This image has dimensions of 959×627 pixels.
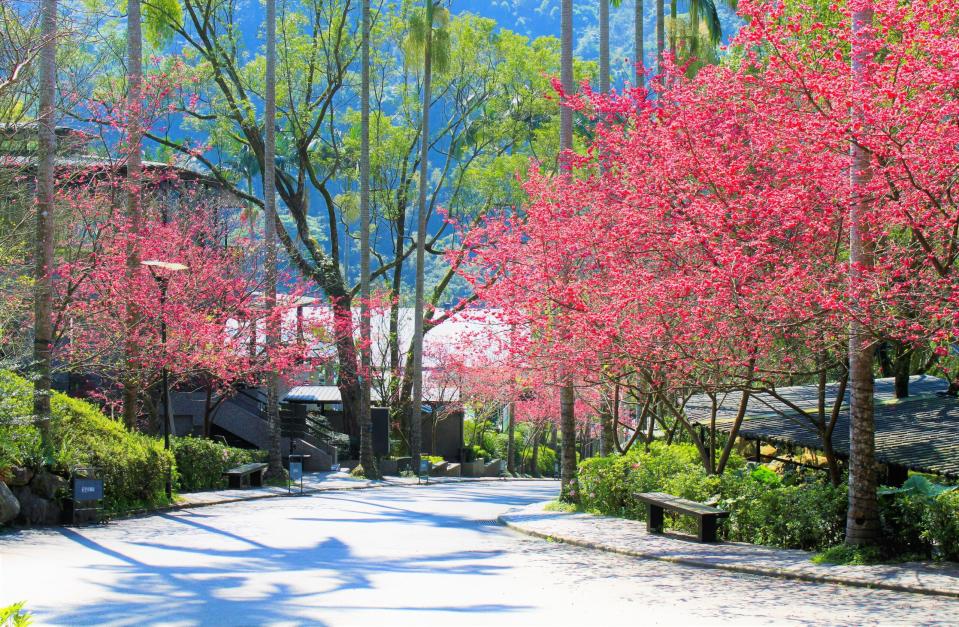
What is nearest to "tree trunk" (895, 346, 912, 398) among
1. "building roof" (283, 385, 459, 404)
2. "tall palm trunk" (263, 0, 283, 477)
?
"tall palm trunk" (263, 0, 283, 477)

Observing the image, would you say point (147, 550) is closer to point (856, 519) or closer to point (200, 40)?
point (856, 519)

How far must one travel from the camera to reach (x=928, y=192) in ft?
35.5

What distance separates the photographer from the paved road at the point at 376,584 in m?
9.36

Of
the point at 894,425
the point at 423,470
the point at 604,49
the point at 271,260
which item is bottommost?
the point at 423,470

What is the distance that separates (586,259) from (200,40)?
24229 mm

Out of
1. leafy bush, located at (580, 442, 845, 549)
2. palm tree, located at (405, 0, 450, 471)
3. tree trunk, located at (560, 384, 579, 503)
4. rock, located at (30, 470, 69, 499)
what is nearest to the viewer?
leafy bush, located at (580, 442, 845, 549)

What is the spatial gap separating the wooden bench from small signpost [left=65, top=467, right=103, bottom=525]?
927 centimetres

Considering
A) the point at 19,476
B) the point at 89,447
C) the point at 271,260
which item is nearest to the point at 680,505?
the point at 19,476

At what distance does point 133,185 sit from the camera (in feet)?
71.9

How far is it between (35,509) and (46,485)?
1.50 feet

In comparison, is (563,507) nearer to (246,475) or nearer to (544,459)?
(246,475)

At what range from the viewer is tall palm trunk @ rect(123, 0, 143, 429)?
22.1m

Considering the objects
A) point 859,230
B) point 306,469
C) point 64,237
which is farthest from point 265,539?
point 306,469

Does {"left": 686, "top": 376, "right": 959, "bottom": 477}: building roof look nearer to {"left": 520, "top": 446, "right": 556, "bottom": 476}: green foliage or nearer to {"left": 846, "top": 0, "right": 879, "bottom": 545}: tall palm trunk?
{"left": 846, "top": 0, "right": 879, "bottom": 545}: tall palm trunk
